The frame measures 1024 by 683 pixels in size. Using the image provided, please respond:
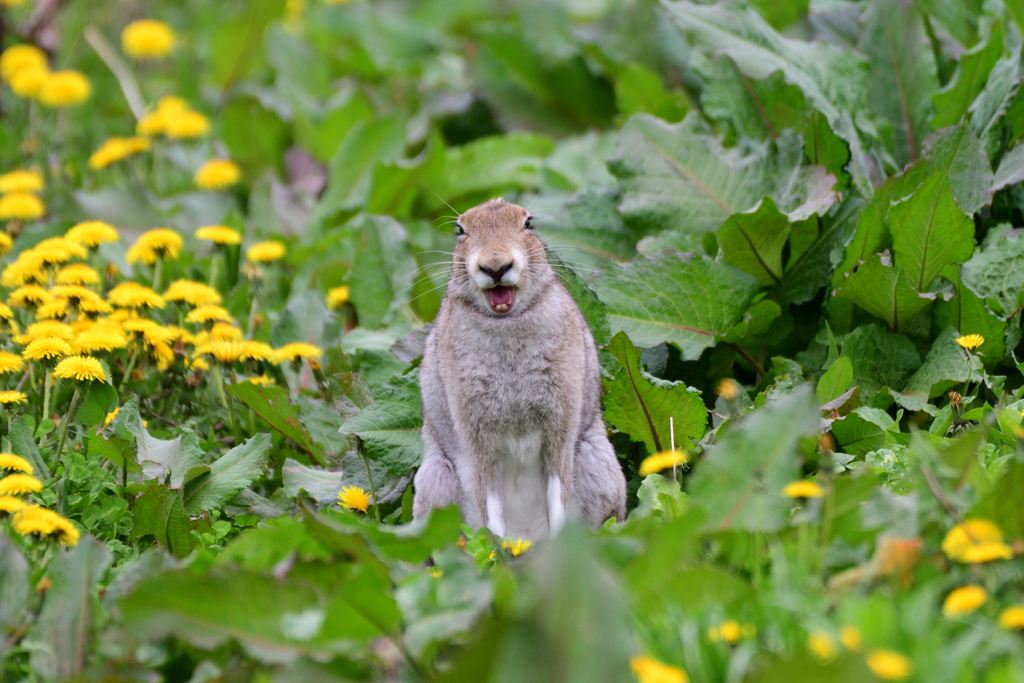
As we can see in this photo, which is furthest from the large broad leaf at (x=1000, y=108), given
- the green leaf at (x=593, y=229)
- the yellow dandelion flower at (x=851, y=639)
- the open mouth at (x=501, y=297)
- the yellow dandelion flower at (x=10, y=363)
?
the yellow dandelion flower at (x=10, y=363)

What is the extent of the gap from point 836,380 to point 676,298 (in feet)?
2.76

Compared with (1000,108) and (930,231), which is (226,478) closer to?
(930,231)

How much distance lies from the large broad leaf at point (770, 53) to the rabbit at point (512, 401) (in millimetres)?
1955

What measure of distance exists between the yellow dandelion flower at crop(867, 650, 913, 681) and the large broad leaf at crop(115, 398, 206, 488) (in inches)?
112

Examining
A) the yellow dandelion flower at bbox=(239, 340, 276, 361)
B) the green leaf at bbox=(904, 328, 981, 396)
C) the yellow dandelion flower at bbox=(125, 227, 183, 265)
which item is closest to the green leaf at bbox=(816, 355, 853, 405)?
the green leaf at bbox=(904, 328, 981, 396)

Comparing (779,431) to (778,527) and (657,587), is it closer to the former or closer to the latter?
(778,527)

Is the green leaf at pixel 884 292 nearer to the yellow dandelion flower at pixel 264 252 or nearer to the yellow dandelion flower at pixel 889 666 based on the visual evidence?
the yellow dandelion flower at pixel 889 666

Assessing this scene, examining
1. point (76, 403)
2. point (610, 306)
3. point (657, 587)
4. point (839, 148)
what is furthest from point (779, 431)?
point (76, 403)

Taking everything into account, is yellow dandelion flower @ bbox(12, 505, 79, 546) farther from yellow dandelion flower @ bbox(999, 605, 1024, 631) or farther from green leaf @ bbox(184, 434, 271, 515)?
yellow dandelion flower @ bbox(999, 605, 1024, 631)

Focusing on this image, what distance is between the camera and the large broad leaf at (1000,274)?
437 centimetres

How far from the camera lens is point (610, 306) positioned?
15.4ft

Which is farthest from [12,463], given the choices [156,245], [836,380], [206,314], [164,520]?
[836,380]

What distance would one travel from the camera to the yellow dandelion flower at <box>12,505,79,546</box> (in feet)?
9.78

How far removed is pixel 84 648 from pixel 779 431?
6.65 ft
